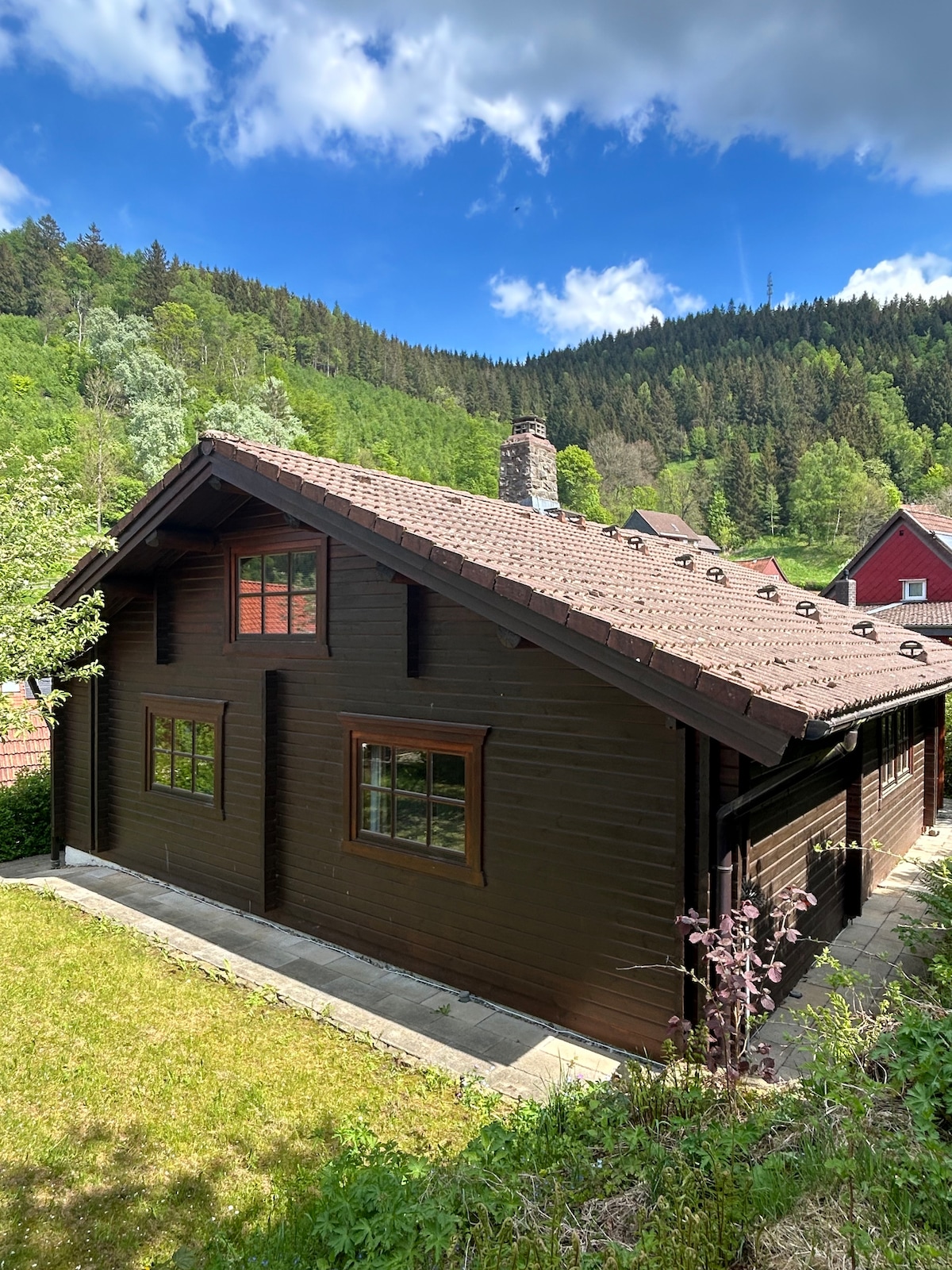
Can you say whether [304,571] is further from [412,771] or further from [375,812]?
[375,812]

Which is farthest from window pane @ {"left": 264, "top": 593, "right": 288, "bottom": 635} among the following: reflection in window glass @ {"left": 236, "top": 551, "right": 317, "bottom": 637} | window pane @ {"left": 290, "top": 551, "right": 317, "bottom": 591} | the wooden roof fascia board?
the wooden roof fascia board

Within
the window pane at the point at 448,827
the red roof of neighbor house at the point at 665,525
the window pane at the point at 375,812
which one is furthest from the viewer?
the red roof of neighbor house at the point at 665,525

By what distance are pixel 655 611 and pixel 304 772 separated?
3744 mm

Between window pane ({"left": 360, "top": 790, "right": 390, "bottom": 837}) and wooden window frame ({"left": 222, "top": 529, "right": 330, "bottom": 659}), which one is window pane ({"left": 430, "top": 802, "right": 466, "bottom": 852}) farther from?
wooden window frame ({"left": 222, "top": 529, "right": 330, "bottom": 659})

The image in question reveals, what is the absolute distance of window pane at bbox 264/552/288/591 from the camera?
7.23m

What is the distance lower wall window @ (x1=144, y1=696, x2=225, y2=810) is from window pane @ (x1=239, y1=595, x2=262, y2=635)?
88 cm

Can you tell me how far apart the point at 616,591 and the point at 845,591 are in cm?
1677

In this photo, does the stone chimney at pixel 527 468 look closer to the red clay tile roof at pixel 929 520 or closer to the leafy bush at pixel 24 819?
the leafy bush at pixel 24 819

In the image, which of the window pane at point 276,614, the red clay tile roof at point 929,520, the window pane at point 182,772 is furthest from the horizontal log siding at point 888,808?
the red clay tile roof at point 929,520

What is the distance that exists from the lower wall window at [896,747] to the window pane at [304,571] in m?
6.57

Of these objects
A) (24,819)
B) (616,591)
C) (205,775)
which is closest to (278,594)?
(205,775)

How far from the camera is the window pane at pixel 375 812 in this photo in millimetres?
6238

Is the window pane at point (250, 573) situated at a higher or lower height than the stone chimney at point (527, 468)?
lower

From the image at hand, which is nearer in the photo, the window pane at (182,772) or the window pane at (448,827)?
the window pane at (448,827)
